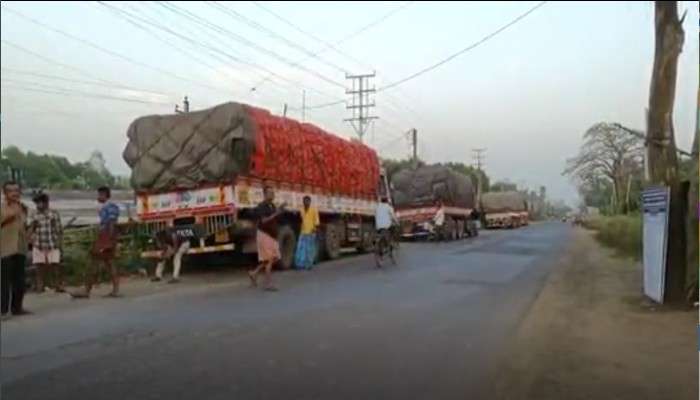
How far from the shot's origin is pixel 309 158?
19.4 metres

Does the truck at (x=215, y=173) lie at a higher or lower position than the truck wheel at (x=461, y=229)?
higher

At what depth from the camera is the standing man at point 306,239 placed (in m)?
17.2

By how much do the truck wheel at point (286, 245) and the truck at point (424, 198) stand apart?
16490mm

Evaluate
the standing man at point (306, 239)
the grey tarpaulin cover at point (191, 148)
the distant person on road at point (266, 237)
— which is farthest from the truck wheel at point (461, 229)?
the distant person on road at point (266, 237)

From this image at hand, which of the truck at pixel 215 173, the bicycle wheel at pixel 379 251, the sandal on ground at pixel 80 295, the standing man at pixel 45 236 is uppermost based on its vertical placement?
the truck at pixel 215 173

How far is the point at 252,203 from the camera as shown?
16.0 metres

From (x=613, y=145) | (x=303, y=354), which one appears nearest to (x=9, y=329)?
(x=303, y=354)

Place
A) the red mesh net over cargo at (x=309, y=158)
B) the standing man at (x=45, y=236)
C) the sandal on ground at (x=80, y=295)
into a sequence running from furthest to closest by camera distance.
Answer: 1. the red mesh net over cargo at (x=309, y=158)
2. the standing man at (x=45, y=236)
3. the sandal on ground at (x=80, y=295)

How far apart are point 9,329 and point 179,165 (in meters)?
7.21

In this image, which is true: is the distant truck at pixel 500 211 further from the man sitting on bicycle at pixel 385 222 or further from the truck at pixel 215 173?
the truck at pixel 215 173

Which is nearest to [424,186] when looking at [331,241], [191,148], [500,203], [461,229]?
[461,229]

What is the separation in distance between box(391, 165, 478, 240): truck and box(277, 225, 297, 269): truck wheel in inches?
649

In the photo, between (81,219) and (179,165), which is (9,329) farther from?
(81,219)

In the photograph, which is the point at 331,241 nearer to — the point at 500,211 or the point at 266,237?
the point at 266,237
